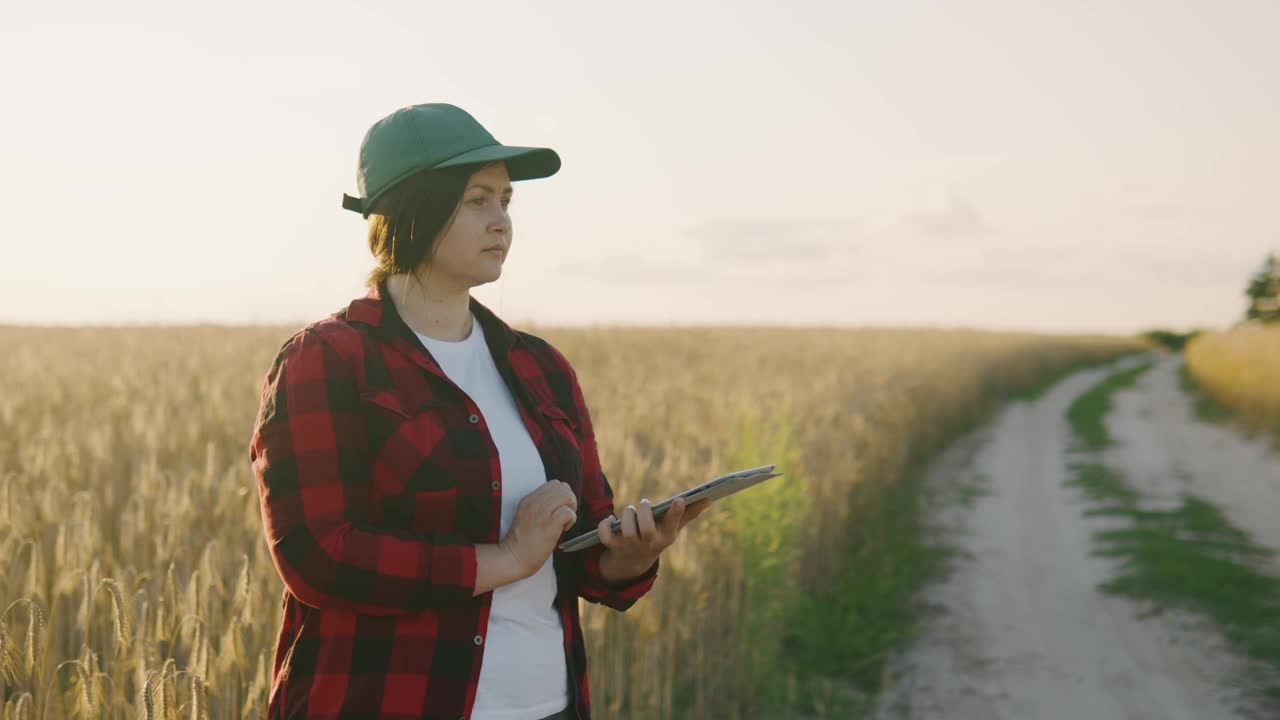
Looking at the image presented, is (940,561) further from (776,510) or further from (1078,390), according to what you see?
(1078,390)

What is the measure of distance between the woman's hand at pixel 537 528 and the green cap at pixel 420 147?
1.95 ft

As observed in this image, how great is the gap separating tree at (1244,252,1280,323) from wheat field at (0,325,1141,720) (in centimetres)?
6154

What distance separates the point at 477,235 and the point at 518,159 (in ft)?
0.79

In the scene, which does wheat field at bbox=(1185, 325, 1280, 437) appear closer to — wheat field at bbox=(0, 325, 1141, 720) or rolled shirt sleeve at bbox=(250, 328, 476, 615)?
wheat field at bbox=(0, 325, 1141, 720)

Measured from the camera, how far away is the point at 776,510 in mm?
5258

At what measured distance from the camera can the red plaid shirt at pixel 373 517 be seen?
1.65 metres

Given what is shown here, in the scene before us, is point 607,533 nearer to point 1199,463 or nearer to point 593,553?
point 593,553

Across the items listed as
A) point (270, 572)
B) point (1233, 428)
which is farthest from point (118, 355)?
point (1233, 428)

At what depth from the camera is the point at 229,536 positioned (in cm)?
381

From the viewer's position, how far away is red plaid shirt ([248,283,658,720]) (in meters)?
1.65

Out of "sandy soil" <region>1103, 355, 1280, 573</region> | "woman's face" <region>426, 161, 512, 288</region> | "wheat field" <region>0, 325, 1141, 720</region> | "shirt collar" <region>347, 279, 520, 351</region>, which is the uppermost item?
"woman's face" <region>426, 161, 512, 288</region>

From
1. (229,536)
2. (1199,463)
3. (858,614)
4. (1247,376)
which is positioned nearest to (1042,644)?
(858,614)

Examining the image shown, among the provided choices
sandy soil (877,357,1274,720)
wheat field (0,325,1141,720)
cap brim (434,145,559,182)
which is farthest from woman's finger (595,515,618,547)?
sandy soil (877,357,1274,720)

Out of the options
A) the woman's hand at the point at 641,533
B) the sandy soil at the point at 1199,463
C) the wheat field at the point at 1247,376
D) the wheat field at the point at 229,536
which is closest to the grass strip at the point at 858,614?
the wheat field at the point at 229,536
